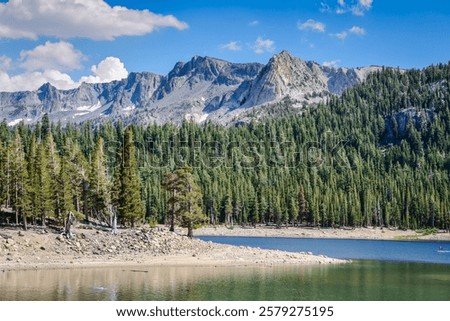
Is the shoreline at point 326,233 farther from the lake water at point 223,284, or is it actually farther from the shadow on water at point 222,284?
the shadow on water at point 222,284

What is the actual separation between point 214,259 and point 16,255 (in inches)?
848

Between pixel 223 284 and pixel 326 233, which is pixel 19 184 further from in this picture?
pixel 326 233

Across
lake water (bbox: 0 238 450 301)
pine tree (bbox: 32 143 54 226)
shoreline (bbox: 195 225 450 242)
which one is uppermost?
pine tree (bbox: 32 143 54 226)

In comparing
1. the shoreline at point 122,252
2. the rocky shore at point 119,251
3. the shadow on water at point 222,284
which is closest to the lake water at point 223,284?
the shadow on water at point 222,284

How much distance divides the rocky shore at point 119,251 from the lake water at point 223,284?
3.50 m

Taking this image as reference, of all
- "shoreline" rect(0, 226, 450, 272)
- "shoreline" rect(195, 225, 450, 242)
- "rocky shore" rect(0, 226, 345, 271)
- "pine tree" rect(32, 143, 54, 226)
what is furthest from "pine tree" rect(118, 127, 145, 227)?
"shoreline" rect(195, 225, 450, 242)

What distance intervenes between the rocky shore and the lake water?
138 inches

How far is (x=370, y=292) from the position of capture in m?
44.7

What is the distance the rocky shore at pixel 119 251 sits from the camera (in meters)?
55.4

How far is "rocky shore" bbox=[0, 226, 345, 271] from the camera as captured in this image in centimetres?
5544

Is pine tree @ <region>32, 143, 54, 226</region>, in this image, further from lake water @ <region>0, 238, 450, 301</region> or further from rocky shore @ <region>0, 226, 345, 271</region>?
lake water @ <region>0, 238, 450, 301</region>

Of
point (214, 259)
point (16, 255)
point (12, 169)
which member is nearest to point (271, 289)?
point (214, 259)

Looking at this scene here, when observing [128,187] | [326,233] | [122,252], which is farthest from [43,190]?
[326,233]
